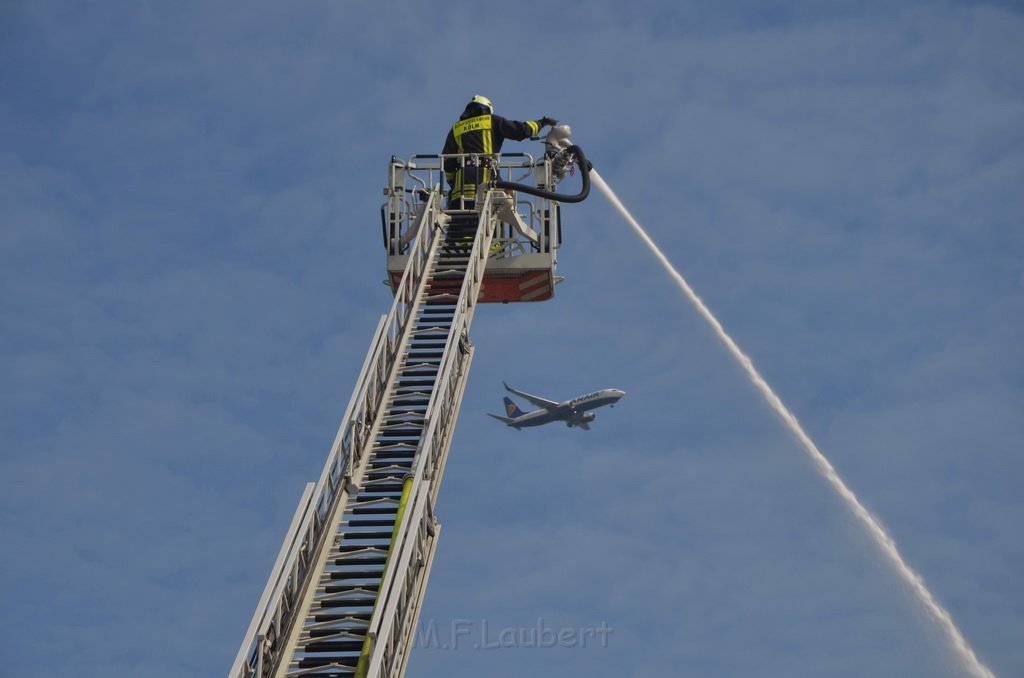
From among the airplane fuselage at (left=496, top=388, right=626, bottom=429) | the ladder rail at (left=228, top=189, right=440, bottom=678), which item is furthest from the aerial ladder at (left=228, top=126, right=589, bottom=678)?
the airplane fuselage at (left=496, top=388, right=626, bottom=429)

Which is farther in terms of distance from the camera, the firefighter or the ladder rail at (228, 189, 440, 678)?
the firefighter

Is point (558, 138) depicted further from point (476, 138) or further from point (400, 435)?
point (400, 435)

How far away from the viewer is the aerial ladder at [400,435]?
22573 mm

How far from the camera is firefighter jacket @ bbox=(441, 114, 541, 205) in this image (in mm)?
36312

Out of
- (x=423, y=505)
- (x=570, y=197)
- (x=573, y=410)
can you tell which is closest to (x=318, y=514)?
(x=423, y=505)

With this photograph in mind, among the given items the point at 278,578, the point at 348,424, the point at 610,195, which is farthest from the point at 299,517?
the point at 610,195

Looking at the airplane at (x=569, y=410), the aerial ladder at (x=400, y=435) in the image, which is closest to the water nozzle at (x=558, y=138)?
the aerial ladder at (x=400, y=435)

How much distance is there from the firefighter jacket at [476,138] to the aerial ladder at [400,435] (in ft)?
0.83

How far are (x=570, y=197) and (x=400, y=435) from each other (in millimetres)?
10317

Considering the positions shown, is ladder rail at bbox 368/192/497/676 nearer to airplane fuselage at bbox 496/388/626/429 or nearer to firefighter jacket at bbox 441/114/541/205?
firefighter jacket at bbox 441/114/541/205

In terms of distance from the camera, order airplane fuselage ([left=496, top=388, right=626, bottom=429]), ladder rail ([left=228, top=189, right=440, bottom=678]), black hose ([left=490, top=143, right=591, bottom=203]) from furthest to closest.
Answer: airplane fuselage ([left=496, top=388, right=626, bottom=429]), black hose ([left=490, top=143, right=591, bottom=203]), ladder rail ([left=228, top=189, right=440, bottom=678])

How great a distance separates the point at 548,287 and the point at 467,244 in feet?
10.8

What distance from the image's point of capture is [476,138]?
3688 cm

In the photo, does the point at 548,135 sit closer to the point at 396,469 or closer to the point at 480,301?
the point at 480,301
